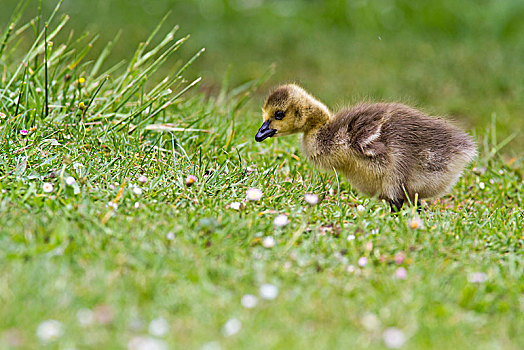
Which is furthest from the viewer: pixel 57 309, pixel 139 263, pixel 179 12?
pixel 179 12

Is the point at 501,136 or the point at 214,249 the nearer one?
the point at 214,249

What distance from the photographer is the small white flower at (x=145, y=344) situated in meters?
2.50

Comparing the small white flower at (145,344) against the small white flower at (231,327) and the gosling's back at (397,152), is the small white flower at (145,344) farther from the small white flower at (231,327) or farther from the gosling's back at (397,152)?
the gosling's back at (397,152)

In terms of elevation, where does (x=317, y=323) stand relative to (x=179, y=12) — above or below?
above

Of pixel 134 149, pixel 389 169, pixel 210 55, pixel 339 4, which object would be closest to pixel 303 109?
pixel 389 169

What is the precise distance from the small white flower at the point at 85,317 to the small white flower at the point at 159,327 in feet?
0.79

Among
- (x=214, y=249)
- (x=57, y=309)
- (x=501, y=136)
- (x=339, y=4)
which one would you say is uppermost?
(x=57, y=309)

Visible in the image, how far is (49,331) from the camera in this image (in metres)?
2.56

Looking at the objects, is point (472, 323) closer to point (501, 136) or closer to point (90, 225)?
point (90, 225)

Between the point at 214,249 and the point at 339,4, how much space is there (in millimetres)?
7361

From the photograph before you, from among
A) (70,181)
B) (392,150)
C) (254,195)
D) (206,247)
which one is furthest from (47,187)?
(392,150)

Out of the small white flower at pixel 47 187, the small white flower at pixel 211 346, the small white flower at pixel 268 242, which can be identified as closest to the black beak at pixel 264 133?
the small white flower at pixel 268 242

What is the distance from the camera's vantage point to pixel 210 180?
4234 mm

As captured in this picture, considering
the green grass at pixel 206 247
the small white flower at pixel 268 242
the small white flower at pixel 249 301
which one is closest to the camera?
the green grass at pixel 206 247
